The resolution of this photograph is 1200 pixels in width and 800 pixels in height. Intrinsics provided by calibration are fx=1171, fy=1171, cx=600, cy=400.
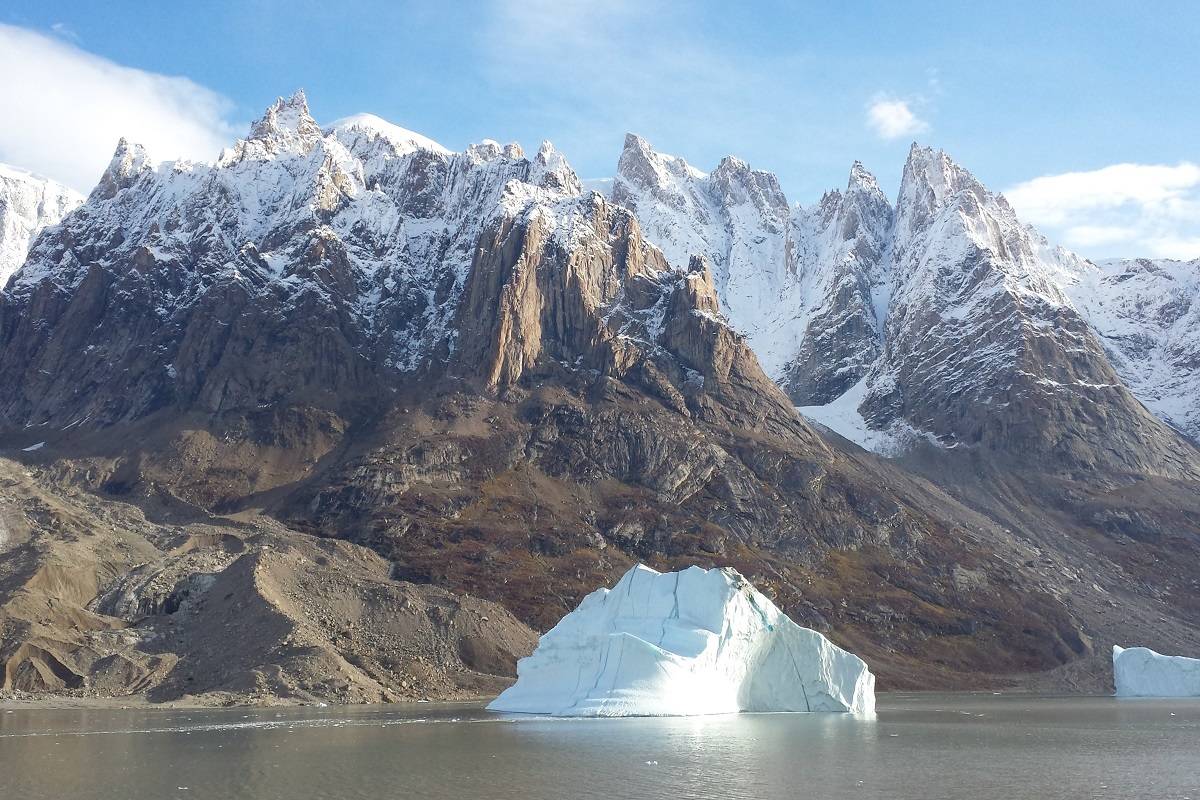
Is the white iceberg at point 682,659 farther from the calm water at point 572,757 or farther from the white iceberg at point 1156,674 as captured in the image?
the white iceberg at point 1156,674

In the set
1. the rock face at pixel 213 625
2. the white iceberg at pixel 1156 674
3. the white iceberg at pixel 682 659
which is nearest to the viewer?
the white iceberg at pixel 682 659

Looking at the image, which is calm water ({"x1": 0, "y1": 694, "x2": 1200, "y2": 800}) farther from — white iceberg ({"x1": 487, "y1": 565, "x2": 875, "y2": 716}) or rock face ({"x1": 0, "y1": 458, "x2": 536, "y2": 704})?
rock face ({"x1": 0, "y1": 458, "x2": 536, "y2": 704})

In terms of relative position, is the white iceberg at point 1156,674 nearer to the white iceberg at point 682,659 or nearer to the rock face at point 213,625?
the white iceberg at point 682,659

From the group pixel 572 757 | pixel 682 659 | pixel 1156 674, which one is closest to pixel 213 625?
pixel 682 659

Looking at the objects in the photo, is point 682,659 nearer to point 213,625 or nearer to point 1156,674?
point 213,625

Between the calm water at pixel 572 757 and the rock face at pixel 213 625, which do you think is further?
the rock face at pixel 213 625

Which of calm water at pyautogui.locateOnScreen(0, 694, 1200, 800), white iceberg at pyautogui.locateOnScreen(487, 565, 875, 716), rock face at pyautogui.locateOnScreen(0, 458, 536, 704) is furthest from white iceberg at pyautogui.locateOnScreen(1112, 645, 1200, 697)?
rock face at pyautogui.locateOnScreen(0, 458, 536, 704)

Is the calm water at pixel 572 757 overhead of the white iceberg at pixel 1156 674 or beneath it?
beneath

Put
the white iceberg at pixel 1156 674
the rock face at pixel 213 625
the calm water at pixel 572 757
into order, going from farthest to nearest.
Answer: the white iceberg at pixel 1156 674, the rock face at pixel 213 625, the calm water at pixel 572 757

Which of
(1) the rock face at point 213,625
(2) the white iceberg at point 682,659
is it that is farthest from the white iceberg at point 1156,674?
(1) the rock face at point 213,625
